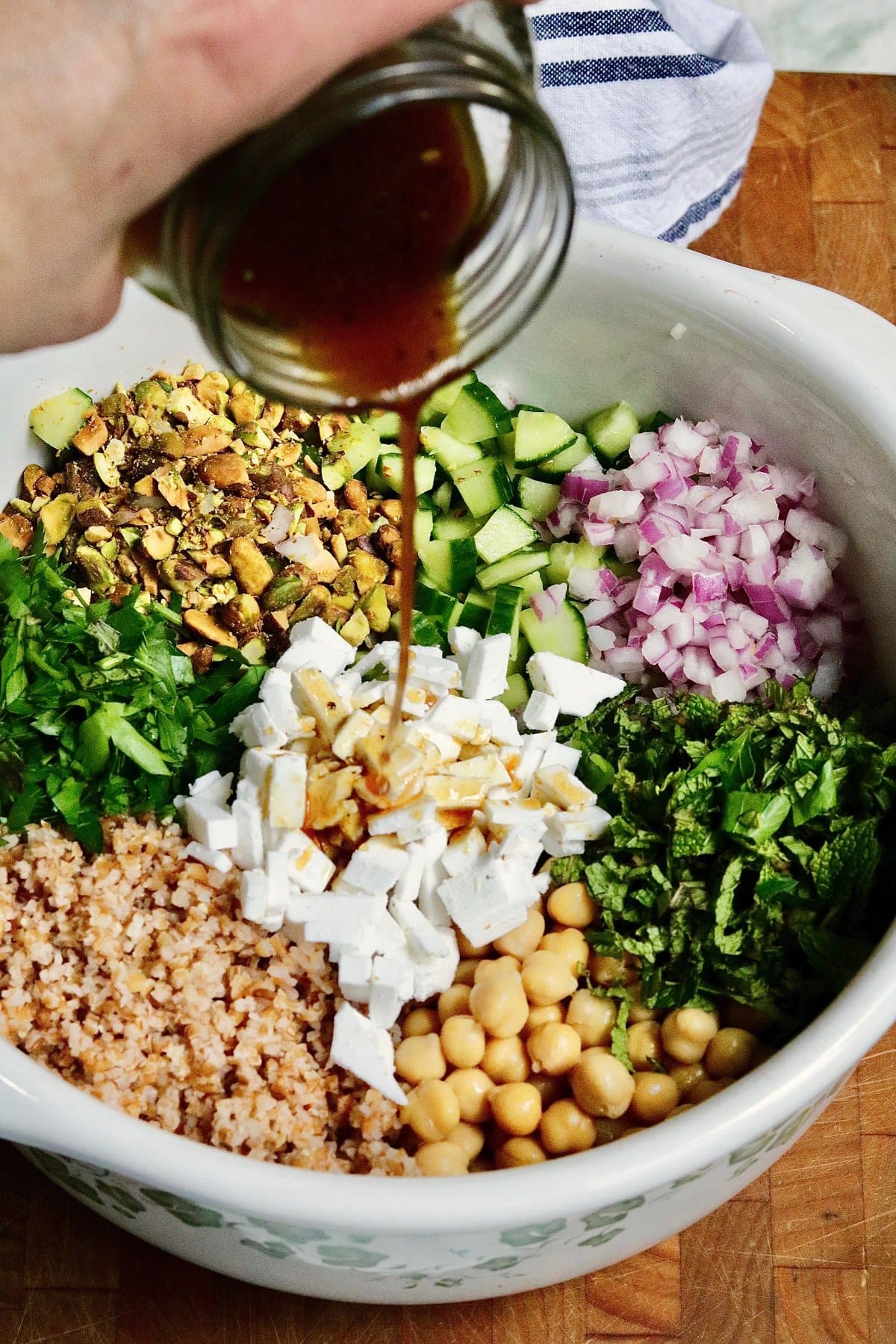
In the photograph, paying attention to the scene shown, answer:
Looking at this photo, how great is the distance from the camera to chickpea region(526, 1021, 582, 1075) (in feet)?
5.04

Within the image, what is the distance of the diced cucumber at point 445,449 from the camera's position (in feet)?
6.39

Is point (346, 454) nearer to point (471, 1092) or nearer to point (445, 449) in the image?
point (445, 449)

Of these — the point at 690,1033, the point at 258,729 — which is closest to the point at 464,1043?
the point at 690,1033

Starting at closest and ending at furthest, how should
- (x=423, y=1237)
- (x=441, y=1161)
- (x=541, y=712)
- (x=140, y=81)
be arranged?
(x=140, y=81), (x=423, y=1237), (x=441, y=1161), (x=541, y=712)

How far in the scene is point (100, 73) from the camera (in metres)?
0.91

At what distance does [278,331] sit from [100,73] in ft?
0.93

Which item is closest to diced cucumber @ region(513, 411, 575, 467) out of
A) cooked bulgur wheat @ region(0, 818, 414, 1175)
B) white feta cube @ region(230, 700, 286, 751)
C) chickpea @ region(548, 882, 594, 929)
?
white feta cube @ region(230, 700, 286, 751)

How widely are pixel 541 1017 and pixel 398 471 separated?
2.85 feet

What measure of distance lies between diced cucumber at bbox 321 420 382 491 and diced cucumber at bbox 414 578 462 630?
212 mm

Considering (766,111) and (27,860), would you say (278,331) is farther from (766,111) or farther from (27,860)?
(766,111)

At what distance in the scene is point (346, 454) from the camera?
1939mm

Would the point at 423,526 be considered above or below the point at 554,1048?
above

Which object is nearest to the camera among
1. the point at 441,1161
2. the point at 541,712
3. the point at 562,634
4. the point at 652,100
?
the point at 441,1161

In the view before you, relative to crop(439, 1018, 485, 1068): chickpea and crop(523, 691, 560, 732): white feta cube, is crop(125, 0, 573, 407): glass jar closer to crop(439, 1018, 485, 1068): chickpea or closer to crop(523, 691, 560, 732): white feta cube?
crop(523, 691, 560, 732): white feta cube
